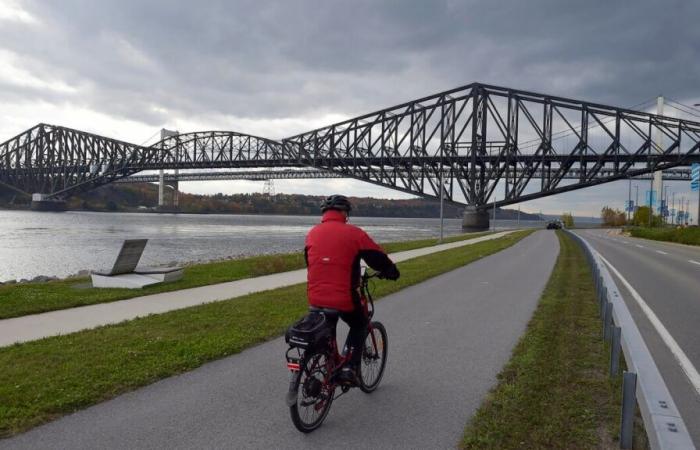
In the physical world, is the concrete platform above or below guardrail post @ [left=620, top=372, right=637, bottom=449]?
below

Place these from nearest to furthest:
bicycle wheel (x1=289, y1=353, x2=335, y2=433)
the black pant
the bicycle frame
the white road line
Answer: the bicycle frame < bicycle wheel (x1=289, y1=353, x2=335, y2=433) < the black pant < the white road line

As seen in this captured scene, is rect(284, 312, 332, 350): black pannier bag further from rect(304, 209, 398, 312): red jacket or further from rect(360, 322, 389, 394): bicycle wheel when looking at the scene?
rect(360, 322, 389, 394): bicycle wheel

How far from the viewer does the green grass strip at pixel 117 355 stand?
4.65m

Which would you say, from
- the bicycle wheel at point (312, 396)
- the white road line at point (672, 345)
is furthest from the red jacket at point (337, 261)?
the white road line at point (672, 345)

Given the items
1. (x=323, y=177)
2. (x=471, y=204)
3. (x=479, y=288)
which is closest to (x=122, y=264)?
(x=479, y=288)

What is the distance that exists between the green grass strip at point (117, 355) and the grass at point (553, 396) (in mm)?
3226

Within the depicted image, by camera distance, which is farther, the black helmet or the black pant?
the black pant

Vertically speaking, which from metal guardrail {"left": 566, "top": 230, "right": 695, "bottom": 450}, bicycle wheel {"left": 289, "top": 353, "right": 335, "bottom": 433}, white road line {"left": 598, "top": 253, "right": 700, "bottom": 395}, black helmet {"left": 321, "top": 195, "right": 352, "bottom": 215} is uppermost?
black helmet {"left": 321, "top": 195, "right": 352, "bottom": 215}

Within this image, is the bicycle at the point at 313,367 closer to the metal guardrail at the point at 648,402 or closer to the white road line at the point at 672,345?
the metal guardrail at the point at 648,402

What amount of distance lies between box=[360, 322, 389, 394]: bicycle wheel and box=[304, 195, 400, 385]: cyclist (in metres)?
0.76

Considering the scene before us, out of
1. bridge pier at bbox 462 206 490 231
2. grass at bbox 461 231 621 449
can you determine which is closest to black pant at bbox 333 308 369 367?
grass at bbox 461 231 621 449

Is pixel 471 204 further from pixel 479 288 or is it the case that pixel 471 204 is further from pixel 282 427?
pixel 282 427

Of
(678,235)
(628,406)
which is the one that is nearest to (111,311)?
(628,406)

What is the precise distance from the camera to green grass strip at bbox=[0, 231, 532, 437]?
465 centimetres
